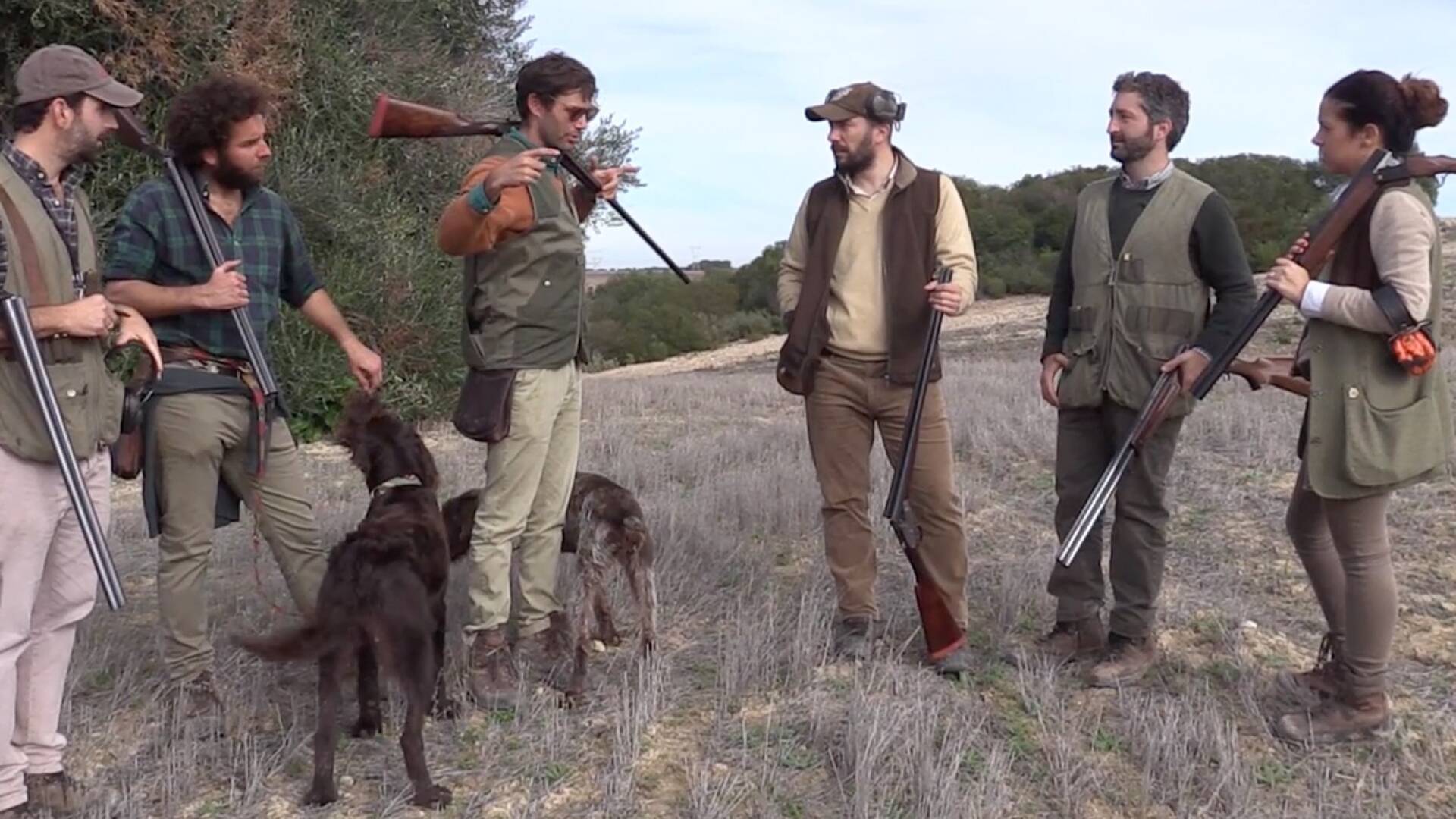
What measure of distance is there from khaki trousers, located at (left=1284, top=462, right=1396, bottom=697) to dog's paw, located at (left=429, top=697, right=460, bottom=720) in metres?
3.18

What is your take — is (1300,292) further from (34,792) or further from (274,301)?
(34,792)

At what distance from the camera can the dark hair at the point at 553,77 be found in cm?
436

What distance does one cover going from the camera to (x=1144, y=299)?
465 centimetres

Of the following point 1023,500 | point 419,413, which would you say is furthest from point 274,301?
point 419,413

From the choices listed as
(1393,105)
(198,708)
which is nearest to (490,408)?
(198,708)

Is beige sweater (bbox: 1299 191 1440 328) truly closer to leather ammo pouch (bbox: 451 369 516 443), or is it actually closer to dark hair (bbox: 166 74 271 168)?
leather ammo pouch (bbox: 451 369 516 443)

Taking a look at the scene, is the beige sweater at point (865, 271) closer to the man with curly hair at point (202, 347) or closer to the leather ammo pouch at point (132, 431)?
the man with curly hair at point (202, 347)

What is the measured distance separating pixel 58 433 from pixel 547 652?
209 centimetres

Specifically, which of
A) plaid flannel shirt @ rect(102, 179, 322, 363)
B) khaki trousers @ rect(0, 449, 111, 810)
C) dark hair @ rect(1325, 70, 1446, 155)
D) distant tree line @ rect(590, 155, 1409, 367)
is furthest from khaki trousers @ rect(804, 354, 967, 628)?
distant tree line @ rect(590, 155, 1409, 367)

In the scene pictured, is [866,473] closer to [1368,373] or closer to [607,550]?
[607,550]

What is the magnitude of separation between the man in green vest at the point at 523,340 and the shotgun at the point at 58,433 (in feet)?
4.54

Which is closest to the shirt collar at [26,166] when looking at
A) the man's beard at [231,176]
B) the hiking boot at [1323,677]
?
the man's beard at [231,176]

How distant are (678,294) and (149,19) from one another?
34.1 meters

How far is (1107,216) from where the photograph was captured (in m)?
4.80
